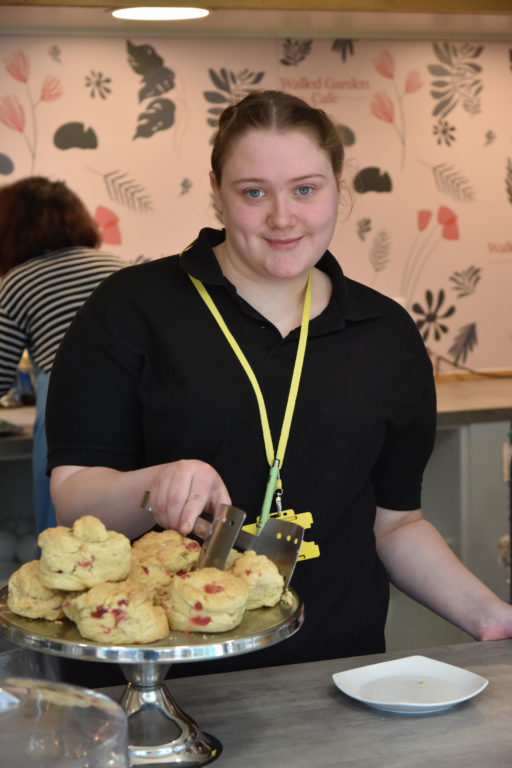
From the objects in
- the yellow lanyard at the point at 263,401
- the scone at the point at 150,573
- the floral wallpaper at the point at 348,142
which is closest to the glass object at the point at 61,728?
the scone at the point at 150,573

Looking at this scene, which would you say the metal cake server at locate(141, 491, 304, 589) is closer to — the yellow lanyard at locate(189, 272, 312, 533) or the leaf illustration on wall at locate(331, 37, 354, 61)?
the yellow lanyard at locate(189, 272, 312, 533)

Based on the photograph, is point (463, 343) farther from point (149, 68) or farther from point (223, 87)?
point (149, 68)

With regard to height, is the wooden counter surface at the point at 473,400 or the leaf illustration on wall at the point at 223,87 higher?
the leaf illustration on wall at the point at 223,87

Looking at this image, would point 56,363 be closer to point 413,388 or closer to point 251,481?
point 251,481

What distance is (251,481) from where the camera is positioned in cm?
146

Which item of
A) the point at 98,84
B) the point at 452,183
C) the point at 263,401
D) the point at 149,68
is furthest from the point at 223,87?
the point at 263,401

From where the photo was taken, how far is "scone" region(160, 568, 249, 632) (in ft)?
3.37

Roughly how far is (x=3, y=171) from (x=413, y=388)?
2.53m

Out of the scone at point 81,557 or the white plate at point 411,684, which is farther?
the white plate at point 411,684

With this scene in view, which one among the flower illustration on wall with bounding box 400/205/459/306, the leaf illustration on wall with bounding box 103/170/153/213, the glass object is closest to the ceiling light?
the leaf illustration on wall with bounding box 103/170/153/213

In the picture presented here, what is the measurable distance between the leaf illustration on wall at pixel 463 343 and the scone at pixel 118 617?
10.9 feet

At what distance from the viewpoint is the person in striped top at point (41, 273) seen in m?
2.71

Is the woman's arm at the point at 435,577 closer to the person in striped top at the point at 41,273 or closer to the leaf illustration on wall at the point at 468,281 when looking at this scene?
the person in striped top at the point at 41,273

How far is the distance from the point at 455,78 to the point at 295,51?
2.14 ft
